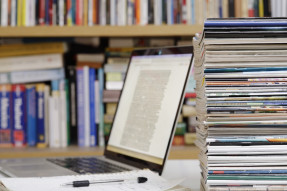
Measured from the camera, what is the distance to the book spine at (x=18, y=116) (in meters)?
1.92

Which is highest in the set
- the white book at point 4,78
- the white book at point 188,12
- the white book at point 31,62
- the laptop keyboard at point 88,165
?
the white book at point 188,12

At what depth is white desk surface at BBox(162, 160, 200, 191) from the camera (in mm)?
965

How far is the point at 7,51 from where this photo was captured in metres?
1.95

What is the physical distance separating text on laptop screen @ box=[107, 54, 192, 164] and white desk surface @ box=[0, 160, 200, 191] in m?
0.07

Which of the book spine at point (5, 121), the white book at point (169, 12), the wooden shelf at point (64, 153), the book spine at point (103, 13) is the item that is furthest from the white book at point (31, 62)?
the white book at point (169, 12)

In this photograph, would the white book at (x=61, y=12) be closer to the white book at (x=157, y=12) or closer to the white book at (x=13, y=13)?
the white book at (x=13, y=13)

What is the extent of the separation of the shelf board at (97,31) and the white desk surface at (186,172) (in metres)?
0.67

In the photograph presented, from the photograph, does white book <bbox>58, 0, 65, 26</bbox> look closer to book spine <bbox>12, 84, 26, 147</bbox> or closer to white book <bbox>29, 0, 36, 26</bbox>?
white book <bbox>29, 0, 36, 26</bbox>

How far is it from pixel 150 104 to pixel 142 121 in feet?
0.15

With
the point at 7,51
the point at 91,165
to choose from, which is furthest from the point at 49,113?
the point at 91,165

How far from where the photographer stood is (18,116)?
6.31ft

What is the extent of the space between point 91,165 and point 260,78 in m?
0.51

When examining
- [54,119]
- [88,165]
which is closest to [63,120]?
[54,119]

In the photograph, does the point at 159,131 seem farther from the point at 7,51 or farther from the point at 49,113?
the point at 7,51
